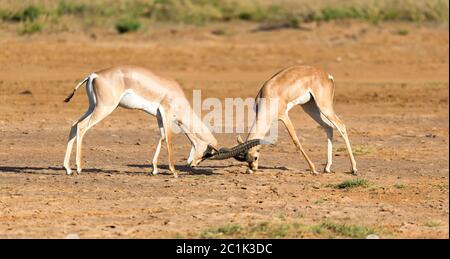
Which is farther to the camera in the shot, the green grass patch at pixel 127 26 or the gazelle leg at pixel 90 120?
the green grass patch at pixel 127 26

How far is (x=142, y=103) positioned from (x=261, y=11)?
17.5 meters

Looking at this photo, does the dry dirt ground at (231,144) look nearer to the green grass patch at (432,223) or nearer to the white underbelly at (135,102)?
the green grass patch at (432,223)

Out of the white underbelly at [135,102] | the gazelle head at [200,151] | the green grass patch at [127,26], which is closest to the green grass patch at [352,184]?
the gazelle head at [200,151]

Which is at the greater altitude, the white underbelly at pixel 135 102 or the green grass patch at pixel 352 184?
the white underbelly at pixel 135 102

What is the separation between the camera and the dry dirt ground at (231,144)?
39.6ft

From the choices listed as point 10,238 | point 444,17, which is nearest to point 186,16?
point 444,17

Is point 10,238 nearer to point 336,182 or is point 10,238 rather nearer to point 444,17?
point 336,182

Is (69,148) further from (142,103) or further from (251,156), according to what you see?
(251,156)

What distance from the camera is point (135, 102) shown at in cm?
1469

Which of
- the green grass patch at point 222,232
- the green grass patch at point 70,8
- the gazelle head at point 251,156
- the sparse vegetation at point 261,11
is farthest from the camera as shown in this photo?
the sparse vegetation at point 261,11

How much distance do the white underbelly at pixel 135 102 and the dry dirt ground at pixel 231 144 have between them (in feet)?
3.03

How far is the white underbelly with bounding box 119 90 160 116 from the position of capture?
1464 cm

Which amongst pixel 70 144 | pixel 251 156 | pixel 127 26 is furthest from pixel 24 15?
pixel 251 156

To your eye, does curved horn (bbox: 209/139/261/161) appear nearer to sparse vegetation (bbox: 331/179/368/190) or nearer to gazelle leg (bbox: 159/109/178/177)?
gazelle leg (bbox: 159/109/178/177)
